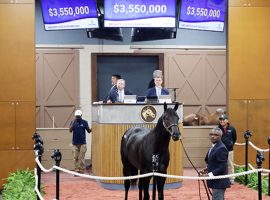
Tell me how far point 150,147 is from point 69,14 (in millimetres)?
4950

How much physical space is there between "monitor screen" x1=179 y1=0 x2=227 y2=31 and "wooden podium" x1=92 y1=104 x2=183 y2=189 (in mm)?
2474

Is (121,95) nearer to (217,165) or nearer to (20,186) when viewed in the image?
(20,186)

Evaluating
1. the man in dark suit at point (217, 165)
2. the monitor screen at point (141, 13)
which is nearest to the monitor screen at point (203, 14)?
the monitor screen at point (141, 13)

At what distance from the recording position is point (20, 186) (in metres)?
11.1

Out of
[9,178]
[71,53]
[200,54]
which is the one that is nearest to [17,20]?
[9,178]

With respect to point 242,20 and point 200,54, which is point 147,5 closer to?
point 242,20

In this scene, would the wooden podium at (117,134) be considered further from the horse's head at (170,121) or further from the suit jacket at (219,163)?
the suit jacket at (219,163)

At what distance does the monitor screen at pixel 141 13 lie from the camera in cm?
1269

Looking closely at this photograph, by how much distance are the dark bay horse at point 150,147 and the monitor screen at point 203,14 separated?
3.96m

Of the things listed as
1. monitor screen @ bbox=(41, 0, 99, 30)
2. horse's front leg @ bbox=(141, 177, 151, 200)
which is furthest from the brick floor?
monitor screen @ bbox=(41, 0, 99, 30)

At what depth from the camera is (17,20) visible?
515 inches

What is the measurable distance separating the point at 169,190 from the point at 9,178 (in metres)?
3.21

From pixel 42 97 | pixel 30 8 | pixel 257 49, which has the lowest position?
pixel 42 97

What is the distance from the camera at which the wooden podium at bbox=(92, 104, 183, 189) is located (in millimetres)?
11195
